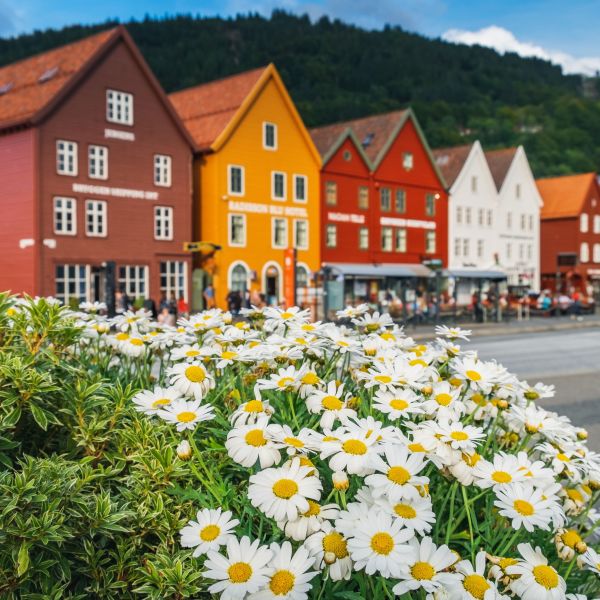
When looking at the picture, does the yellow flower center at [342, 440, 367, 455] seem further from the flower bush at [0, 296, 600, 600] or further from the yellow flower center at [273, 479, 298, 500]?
the yellow flower center at [273, 479, 298, 500]

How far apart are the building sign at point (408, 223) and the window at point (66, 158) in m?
21.9

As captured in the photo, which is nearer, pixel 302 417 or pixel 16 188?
pixel 302 417

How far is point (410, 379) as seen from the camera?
11.1 ft

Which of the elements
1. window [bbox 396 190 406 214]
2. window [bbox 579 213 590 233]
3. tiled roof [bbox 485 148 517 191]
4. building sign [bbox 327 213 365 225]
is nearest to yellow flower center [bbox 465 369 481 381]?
building sign [bbox 327 213 365 225]

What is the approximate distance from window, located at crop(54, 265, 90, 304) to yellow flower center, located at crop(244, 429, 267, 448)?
3165 centimetres

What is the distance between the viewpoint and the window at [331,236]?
45.6 meters

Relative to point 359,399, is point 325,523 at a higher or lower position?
lower

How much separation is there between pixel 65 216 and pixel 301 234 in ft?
49.6

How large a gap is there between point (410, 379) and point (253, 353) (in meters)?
0.78

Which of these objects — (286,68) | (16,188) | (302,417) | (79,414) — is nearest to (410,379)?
(302,417)

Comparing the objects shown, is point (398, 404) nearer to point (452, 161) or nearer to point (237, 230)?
point (237, 230)

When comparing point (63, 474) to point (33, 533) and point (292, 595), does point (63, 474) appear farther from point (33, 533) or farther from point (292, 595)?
point (292, 595)

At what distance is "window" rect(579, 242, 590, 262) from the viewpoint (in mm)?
66588

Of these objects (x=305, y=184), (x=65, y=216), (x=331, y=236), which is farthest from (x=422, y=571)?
(x=331, y=236)
